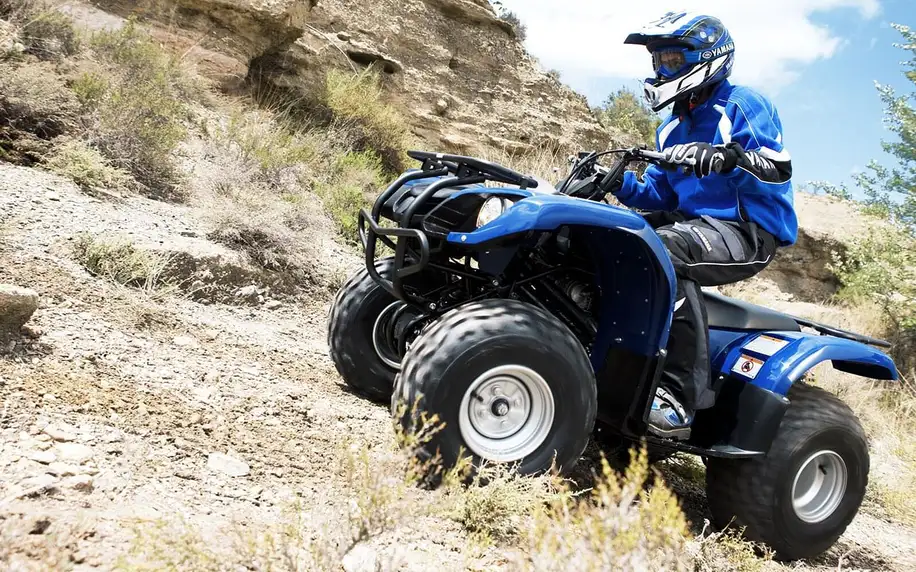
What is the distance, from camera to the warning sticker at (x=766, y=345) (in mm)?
3459

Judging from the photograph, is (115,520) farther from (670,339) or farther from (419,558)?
(670,339)

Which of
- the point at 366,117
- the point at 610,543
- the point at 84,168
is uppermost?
the point at 366,117

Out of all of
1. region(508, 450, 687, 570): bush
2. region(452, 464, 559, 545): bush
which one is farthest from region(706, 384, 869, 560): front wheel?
region(508, 450, 687, 570): bush

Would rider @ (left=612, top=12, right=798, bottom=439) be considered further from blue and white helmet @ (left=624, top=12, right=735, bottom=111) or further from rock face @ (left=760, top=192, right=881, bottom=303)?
rock face @ (left=760, top=192, right=881, bottom=303)

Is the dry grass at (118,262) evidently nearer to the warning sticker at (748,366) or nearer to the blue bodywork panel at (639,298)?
the blue bodywork panel at (639,298)

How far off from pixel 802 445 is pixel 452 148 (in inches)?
403

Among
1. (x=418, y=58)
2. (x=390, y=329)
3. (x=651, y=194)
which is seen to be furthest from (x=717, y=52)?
(x=418, y=58)

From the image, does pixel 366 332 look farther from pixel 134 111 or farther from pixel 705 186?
pixel 134 111

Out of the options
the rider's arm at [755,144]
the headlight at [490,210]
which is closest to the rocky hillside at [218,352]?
the headlight at [490,210]

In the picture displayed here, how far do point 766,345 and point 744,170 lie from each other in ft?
2.92

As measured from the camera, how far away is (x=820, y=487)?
3623 mm

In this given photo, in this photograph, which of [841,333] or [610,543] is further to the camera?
[841,333]

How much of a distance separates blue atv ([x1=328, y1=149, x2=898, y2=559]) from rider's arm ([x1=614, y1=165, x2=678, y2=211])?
37cm

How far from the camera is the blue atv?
2766mm
